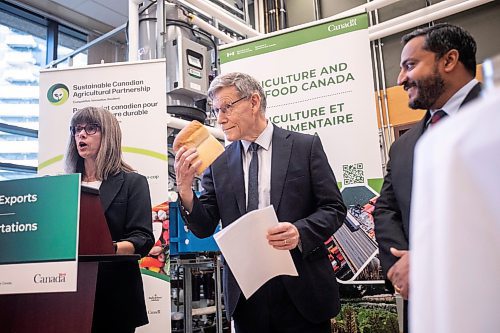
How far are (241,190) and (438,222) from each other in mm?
1377

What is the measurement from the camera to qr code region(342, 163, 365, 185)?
262 cm

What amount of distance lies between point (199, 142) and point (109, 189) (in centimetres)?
68

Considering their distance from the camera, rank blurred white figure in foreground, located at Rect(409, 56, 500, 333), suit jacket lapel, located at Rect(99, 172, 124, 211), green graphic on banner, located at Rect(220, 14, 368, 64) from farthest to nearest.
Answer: green graphic on banner, located at Rect(220, 14, 368, 64) < suit jacket lapel, located at Rect(99, 172, 124, 211) < blurred white figure in foreground, located at Rect(409, 56, 500, 333)

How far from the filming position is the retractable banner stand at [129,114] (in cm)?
279

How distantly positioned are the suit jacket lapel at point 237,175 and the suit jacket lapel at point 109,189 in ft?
1.98

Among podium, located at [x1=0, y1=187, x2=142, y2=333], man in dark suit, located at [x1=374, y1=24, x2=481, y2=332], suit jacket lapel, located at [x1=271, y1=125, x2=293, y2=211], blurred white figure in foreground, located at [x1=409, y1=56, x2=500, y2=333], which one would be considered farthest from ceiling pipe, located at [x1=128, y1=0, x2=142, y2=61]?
blurred white figure in foreground, located at [x1=409, y1=56, x2=500, y2=333]

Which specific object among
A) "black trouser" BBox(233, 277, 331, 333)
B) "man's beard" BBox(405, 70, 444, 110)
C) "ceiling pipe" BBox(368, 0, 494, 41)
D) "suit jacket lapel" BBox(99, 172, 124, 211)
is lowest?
"black trouser" BBox(233, 277, 331, 333)

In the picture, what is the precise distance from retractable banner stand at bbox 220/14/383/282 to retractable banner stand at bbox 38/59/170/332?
723 mm

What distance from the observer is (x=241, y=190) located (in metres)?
1.80

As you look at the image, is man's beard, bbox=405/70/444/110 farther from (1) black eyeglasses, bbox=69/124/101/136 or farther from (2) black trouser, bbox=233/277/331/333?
(1) black eyeglasses, bbox=69/124/101/136

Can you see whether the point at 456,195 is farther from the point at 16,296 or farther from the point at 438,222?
the point at 16,296

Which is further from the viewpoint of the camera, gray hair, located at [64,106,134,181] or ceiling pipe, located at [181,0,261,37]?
ceiling pipe, located at [181,0,261,37]

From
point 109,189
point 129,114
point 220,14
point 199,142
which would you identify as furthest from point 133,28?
→ point 199,142

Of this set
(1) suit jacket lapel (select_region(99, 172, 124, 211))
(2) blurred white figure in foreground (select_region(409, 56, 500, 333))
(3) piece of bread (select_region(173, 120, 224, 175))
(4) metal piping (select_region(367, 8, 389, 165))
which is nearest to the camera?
(2) blurred white figure in foreground (select_region(409, 56, 500, 333))
